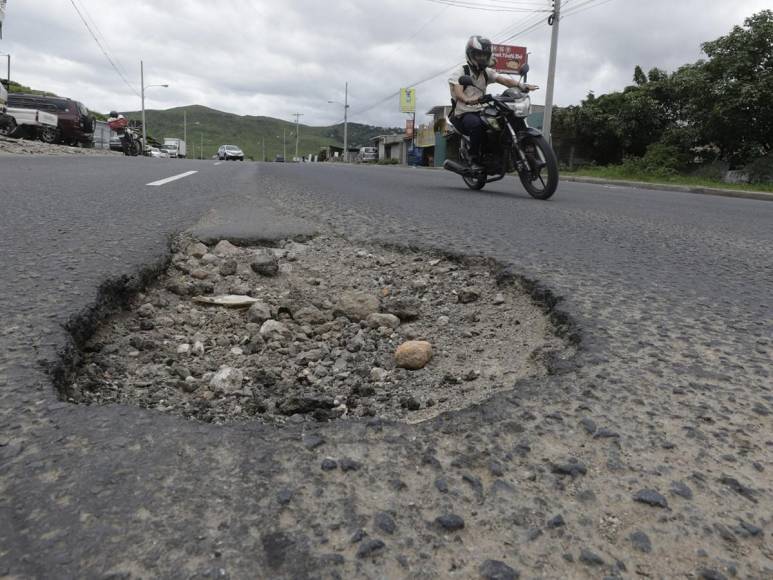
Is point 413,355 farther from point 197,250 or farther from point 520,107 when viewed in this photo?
point 520,107

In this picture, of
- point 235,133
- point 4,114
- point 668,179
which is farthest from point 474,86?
point 235,133

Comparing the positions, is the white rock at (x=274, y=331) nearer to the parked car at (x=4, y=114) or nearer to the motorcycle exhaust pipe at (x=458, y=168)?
the motorcycle exhaust pipe at (x=458, y=168)

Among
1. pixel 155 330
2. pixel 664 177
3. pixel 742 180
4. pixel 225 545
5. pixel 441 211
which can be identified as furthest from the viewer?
pixel 664 177

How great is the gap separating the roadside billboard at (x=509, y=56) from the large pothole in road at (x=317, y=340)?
3415 centimetres

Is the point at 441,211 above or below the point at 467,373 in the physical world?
above

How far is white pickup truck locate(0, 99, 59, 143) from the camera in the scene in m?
15.9

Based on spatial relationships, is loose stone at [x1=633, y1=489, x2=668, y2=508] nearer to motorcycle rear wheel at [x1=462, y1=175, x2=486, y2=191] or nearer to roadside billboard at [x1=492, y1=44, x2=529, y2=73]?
motorcycle rear wheel at [x1=462, y1=175, x2=486, y2=191]

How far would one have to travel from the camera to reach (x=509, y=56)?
35438 millimetres

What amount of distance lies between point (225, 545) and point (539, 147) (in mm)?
5162

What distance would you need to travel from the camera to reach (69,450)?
3.22 feet

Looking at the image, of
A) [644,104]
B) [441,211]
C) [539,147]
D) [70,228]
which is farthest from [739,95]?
[70,228]

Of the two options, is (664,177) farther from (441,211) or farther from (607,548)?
(607,548)

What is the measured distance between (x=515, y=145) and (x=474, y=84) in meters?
0.84

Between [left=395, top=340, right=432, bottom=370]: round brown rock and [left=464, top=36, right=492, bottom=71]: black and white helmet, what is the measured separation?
15.9ft
